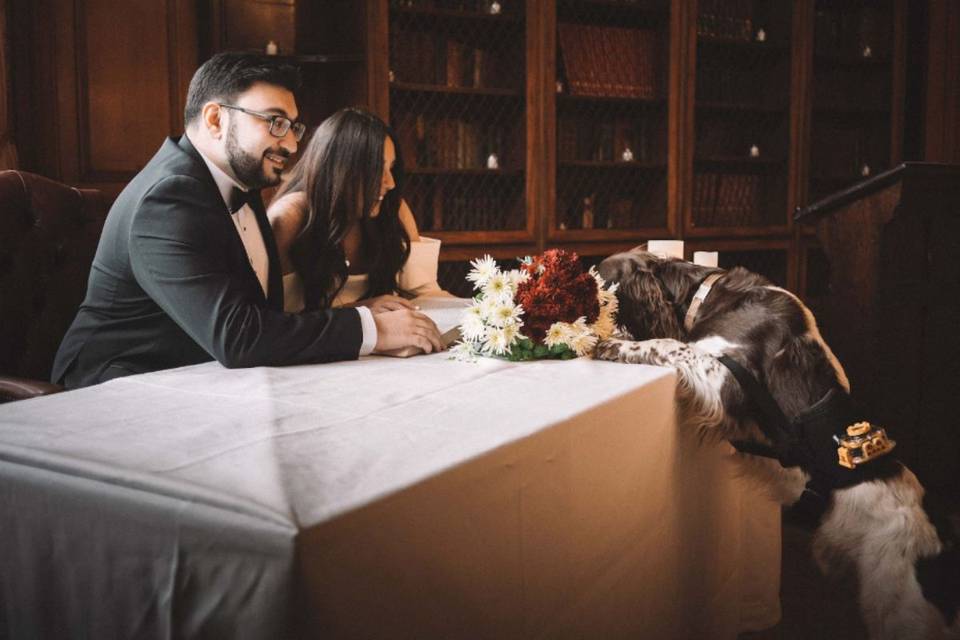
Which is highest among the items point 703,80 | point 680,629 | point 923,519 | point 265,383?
point 703,80

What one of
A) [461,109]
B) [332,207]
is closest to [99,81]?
[332,207]

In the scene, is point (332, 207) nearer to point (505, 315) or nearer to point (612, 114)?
point (505, 315)

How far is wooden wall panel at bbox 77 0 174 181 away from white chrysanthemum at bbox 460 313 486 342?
2.43 meters

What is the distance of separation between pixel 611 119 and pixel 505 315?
131 inches

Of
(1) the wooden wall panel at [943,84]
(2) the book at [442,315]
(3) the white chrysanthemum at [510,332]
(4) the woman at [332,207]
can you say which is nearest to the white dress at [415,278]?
(4) the woman at [332,207]

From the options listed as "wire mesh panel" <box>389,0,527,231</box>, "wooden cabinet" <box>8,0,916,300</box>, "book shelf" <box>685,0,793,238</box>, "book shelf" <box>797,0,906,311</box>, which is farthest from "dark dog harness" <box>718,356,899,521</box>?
"book shelf" <box>797,0,906,311</box>

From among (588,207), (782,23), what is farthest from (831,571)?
(782,23)

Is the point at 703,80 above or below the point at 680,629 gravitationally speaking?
above

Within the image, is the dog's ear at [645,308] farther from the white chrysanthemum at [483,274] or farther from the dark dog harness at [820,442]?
the white chrysanthemum at [483,274]

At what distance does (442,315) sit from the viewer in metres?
2.29

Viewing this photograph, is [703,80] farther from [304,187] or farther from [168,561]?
[168,561]

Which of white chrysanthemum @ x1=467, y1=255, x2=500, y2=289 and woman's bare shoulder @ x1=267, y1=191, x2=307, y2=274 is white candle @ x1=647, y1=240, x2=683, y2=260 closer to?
white chrysanthemum @ x1=467, y1=255, x2=500, y2=289

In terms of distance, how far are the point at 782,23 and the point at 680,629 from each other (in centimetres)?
431

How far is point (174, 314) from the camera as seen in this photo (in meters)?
1.60
